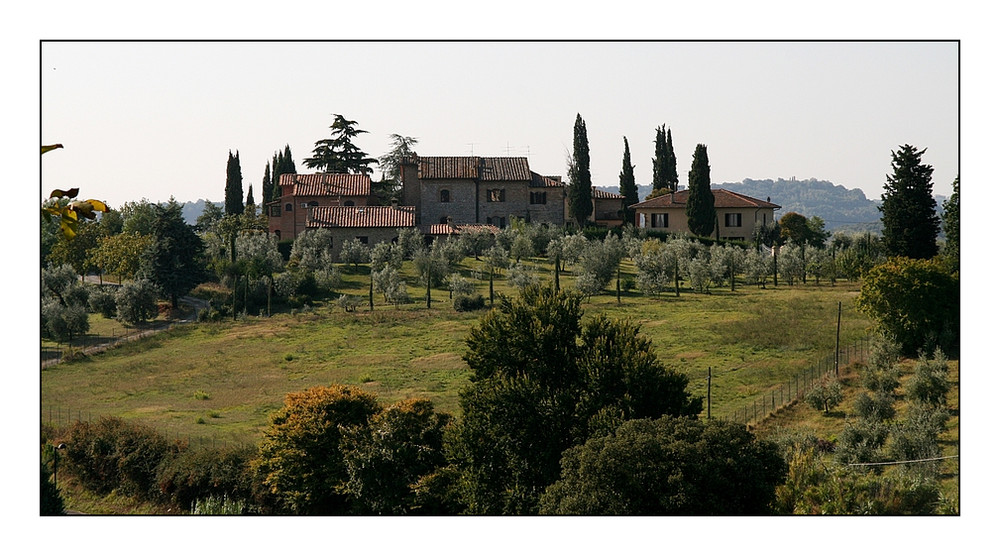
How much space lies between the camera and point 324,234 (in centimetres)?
6562

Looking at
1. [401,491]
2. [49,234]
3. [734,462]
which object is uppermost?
[49,234]

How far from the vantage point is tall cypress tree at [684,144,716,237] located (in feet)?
218

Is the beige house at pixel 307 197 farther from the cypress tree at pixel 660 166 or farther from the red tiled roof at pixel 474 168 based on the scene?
the cypress tree at pixel 660 166

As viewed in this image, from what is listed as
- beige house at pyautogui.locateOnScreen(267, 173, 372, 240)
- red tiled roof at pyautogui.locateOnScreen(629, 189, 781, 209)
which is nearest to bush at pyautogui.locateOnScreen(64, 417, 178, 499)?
beige house at pyautogui.locateOnScreen(267, 173, 372, 240)

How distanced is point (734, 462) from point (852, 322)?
2625 centimetres

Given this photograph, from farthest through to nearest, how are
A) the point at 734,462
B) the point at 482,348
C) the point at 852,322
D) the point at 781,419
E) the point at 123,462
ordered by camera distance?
the point at 852,322, the point at 781,419, the point at 123,462, the point at 482,348, the point at 734,462

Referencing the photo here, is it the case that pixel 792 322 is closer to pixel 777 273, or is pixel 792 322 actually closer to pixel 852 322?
pixel 852 322

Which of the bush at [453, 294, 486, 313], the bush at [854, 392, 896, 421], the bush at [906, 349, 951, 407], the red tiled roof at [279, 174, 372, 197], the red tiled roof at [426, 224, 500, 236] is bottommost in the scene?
the bush at [854, 392, 896, 421]

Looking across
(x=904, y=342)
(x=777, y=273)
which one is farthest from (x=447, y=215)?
(x=904, y=342)

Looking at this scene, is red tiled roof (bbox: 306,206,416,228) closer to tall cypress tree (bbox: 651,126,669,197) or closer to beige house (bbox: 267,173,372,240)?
beige house (bbox: 267,173,372,240)

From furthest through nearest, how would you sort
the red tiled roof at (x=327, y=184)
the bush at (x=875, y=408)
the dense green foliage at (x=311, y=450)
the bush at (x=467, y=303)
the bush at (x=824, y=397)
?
the red tiled roof at (x=327, y=184), the bush at (x=467, y=303), the bush at (x=824, y=397), the bush at (x=875, y=408), the dense green foliage at (x=311, y=450)

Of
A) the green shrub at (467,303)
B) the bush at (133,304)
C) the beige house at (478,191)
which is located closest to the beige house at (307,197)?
the beige house at (478,191)

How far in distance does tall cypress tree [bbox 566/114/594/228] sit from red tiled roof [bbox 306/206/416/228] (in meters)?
11.9

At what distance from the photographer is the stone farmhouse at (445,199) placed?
229 feet
